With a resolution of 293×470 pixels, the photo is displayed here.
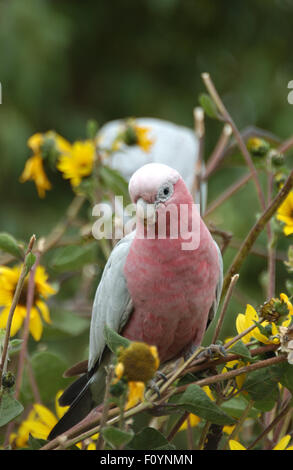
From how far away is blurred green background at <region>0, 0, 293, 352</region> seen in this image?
8.26 ft

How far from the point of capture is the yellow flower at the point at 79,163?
815 mm

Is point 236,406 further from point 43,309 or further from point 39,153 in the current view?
point 39,153

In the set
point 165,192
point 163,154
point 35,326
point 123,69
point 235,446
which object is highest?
point 123,69

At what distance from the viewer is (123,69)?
9.57ft

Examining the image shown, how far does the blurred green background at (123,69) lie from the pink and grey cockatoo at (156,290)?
1.74 metres

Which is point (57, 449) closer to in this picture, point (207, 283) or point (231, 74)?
point (207, 283)

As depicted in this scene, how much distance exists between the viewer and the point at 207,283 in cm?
65

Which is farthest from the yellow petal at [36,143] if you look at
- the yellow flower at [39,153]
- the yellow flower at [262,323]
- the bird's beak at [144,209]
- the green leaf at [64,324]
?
the yellow flower at [262,323]

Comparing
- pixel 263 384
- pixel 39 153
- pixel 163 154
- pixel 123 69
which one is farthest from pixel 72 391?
pixel 123 69

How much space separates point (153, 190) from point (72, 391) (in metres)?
0.24

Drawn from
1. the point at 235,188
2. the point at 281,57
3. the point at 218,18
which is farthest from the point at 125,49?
the point at 235,188

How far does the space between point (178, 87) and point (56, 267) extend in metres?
2.28

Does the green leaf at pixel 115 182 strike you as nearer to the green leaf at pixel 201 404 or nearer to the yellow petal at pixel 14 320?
the yellow petal at pixel 14 320

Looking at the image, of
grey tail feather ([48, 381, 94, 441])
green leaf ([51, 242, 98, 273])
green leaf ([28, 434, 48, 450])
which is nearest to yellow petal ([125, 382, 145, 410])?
green leaf ([28, 434, 48, 450])
